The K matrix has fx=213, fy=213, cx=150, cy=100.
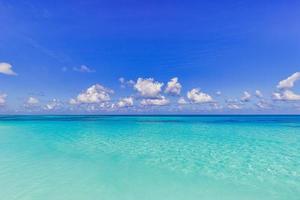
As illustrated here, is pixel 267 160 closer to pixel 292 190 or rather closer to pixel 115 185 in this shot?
pixel 292 190

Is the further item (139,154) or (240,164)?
(139,154)

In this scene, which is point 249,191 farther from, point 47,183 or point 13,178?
point 13,178

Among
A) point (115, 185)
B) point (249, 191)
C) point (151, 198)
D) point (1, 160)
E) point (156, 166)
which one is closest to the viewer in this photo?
point (151, 198)

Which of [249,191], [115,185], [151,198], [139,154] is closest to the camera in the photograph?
[151,198]

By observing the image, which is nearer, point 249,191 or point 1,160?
point 249,191

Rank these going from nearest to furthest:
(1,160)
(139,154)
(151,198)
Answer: (151,198) < (1,160) < (139,154)

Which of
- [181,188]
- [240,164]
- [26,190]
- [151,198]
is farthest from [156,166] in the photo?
[26,190]

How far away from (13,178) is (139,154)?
4650mm

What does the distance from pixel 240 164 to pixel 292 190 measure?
240 cm

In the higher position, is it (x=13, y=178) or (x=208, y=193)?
(x=13, y=178)

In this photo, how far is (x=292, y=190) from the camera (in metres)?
5.07

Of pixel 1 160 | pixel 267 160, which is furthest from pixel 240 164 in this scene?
pixel 1 160

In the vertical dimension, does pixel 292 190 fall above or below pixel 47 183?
below

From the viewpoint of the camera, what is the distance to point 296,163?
24.7 feet
